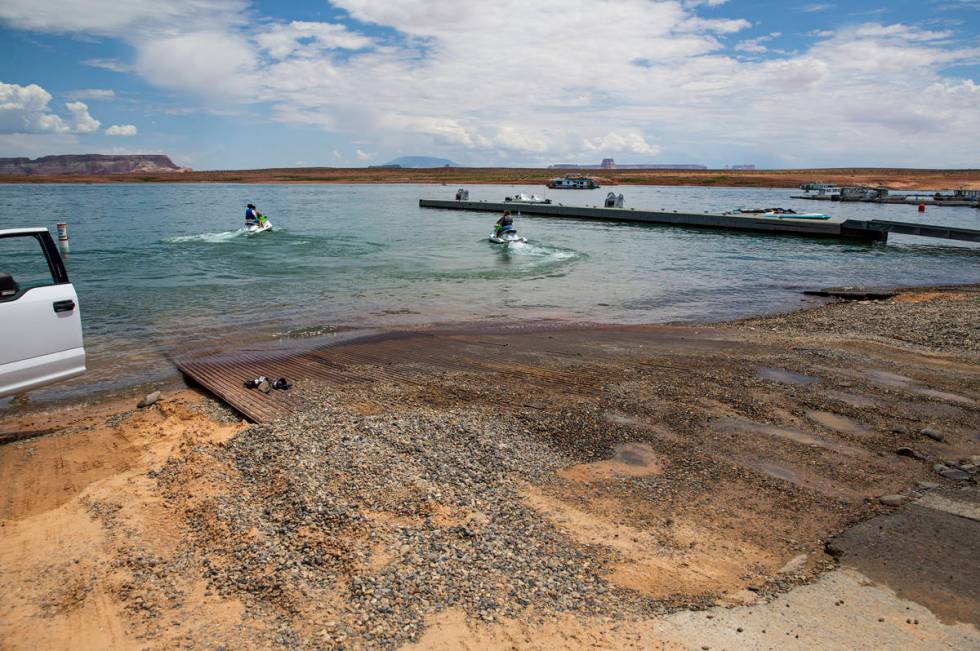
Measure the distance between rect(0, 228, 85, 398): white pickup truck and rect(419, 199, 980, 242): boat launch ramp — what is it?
4278 cm

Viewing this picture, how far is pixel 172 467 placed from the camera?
662 centimetres

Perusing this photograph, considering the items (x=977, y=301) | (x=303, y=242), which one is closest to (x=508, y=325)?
(x=977, y=301)

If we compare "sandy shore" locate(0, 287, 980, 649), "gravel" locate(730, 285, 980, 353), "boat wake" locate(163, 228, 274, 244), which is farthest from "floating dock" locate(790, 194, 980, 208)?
"sandy shore" locate(0, 287, 980, 649)

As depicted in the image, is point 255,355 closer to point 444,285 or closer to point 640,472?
point 640,472

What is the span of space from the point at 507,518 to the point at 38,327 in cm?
557

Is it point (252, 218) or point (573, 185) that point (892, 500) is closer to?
point (252, 218)

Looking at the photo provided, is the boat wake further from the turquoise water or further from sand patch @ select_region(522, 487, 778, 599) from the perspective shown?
sand patch @ select_region(522, 487, 778, 599)

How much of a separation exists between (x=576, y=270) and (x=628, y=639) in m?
23.3

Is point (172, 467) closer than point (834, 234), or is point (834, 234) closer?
point (172, 467)

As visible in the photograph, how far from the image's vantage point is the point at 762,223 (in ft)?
145

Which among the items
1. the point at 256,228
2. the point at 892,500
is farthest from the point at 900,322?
the point at 256,228

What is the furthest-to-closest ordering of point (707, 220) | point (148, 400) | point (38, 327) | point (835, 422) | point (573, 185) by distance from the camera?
point (573, 185), point (707, 220), point (148, 400), point (835, 422), point (38, 327)

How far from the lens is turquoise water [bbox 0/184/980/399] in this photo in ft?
51.6

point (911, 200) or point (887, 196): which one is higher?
point (887, 196)
